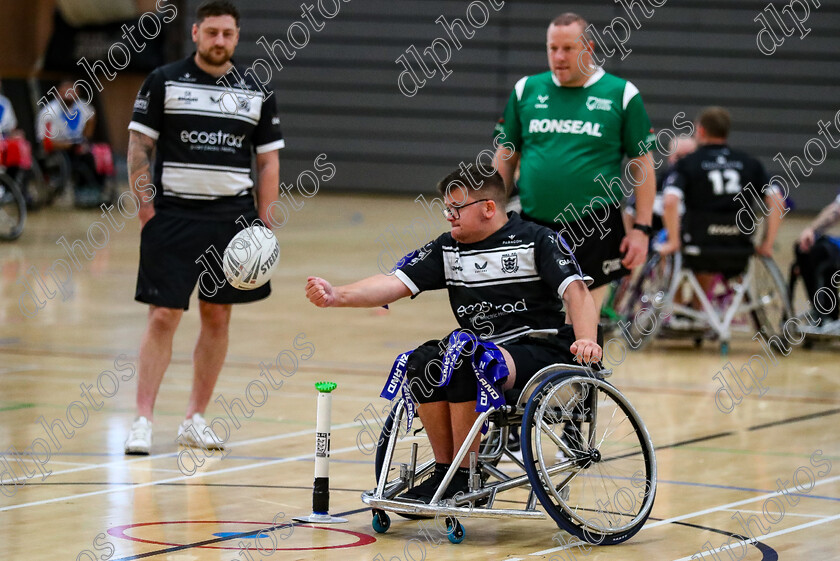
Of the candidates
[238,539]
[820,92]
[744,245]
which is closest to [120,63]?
[820,92]

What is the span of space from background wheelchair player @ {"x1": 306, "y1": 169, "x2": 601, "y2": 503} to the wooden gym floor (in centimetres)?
41

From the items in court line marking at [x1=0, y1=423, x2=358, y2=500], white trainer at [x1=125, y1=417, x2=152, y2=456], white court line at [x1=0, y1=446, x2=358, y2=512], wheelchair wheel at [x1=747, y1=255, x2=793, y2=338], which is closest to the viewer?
white court line at [x1=0, y1=446, x2=358, y2=512]

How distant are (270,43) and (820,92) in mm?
9972

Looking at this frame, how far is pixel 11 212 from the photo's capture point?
581 inches

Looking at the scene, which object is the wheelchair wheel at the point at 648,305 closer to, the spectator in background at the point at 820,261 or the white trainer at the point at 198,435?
the spectator in background at the point at 820,261

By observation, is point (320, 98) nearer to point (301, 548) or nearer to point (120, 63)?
point (120, 63)

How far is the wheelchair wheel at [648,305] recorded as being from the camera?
9133mm

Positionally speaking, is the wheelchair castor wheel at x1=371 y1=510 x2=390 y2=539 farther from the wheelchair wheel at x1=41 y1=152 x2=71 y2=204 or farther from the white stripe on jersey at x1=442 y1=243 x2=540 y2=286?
the wheelchair wheel at x1=41 y1=152 x2=71 y2=204

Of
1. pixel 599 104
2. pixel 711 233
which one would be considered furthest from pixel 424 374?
pixel 711 233

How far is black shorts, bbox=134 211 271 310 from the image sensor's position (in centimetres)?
558

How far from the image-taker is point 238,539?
13.5 ft

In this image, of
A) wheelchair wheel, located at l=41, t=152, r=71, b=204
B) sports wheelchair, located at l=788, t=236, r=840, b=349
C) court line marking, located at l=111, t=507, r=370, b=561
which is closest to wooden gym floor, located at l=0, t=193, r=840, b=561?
court line marking, located at l=111, t=507, r=370, b=561

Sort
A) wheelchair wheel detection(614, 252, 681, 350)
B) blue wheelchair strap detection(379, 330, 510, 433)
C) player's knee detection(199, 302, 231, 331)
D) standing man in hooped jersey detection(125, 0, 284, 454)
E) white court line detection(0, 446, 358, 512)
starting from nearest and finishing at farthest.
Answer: blue wheelchair strap detection(379, 330, 510, 433), white court line detection(0, 446, 358, 512), standing man in hooped jersey detection(125, 0, 284, 454), player's knee detection(199, 302, 231, 331), wheelchair wheel detection(614, 252, 681, 350)

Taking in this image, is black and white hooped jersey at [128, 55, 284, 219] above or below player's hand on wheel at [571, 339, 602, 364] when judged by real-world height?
above
